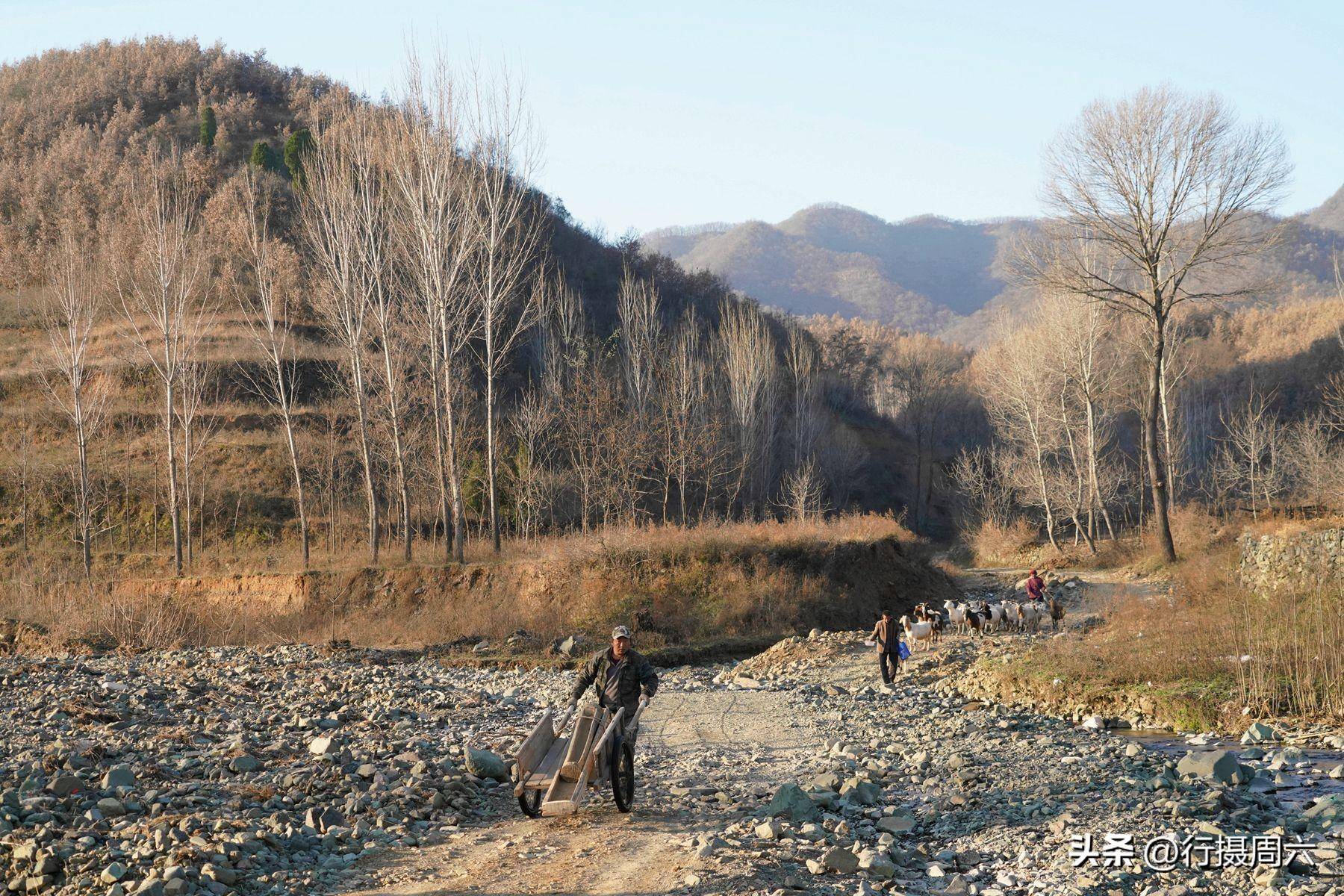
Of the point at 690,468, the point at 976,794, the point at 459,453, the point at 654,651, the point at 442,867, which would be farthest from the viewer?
the point at 690,468

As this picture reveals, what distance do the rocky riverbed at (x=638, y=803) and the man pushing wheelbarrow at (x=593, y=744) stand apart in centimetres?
34

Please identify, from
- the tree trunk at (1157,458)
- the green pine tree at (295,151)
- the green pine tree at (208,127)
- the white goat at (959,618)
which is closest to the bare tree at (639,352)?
the tree trunk at (1157,458)

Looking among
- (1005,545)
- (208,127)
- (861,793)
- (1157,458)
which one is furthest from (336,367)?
(861,793)

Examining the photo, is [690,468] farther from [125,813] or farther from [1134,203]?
[125,813]

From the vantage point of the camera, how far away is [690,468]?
153 ft

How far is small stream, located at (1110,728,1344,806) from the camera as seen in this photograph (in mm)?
9836

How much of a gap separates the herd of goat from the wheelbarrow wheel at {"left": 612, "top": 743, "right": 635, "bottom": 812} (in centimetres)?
1295

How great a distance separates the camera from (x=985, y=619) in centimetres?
2270

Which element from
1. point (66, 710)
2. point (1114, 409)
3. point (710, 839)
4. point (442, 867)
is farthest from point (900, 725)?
point (1114, 409)

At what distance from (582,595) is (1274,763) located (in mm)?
17527

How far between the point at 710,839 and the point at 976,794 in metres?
3.43

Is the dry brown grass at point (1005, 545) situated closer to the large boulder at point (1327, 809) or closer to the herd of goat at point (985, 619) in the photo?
the herd of goat at point (985, 619)

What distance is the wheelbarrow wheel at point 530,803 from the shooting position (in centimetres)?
870

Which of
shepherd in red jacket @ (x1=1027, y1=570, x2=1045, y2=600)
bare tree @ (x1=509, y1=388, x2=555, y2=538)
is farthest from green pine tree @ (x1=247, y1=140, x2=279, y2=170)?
shepherd in red jacket @ (x1=1027, y1=570, x2=1045, y2=600)
